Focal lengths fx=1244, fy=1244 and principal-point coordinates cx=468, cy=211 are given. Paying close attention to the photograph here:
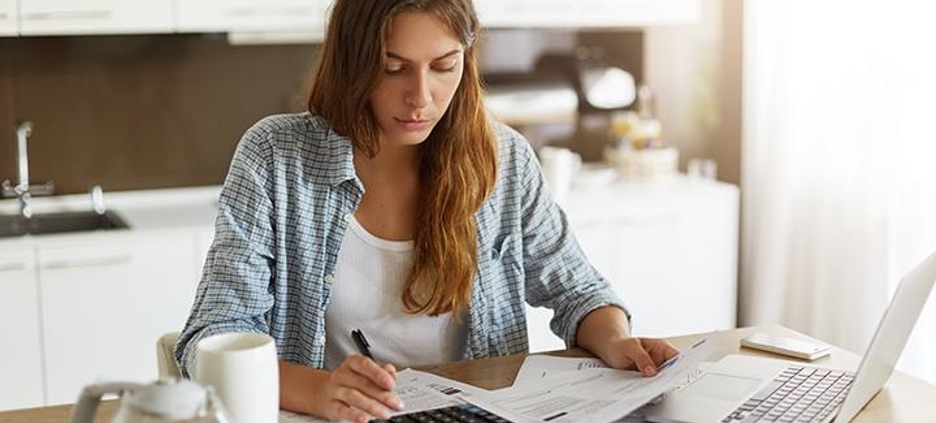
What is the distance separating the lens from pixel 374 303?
198cm

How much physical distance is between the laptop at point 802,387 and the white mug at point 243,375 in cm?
51

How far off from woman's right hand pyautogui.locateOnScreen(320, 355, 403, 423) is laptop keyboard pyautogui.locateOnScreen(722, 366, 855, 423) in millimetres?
442

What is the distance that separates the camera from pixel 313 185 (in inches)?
77.1

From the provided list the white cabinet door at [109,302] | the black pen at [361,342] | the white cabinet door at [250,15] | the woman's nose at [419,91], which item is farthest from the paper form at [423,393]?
the white cabinet door at [250,15]

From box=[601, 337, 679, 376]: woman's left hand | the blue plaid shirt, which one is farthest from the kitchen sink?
box=[601, 337, 679, 376]: woman's left hand

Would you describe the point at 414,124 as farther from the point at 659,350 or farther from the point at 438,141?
the point at 659,350

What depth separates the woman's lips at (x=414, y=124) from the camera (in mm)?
1863

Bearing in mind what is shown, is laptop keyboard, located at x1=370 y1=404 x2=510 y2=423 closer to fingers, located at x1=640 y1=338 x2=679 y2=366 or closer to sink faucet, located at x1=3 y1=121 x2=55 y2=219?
fingers, located at x1=640 y1=338 x2=679 y2=366

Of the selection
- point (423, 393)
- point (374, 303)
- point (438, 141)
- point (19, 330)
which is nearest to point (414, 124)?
point (438, 141)

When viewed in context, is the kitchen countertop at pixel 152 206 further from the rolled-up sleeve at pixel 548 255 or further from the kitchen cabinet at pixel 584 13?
the rolled-up sleeve at pixel 548 255

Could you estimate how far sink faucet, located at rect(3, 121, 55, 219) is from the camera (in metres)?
3.51

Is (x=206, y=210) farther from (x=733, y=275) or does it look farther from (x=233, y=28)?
(x=733, y=275)

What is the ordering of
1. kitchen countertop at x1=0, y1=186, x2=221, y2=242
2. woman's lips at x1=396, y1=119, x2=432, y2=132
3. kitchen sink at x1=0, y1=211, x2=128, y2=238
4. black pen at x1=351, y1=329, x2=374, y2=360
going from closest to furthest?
woman's lips at x1=396, y1=119, x2=432, y2=132
black pen at x1=351, y1=329, x2=374, y2=360
kitchen countertop at x1=0, y1=186, x2=221, y2=242
kitchen sink at x1=0, y1=211, x2=128, y2=238

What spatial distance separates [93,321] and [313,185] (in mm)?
1473
